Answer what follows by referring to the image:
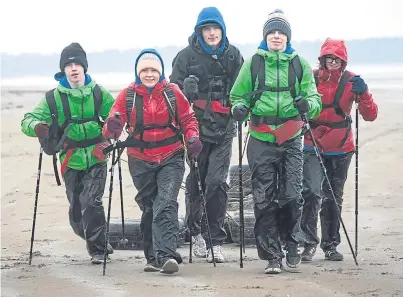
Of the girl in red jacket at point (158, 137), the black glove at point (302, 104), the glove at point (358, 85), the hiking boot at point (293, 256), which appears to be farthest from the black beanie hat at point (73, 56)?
the hiking boot at point (293, 256)

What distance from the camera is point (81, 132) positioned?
11305 millimetres

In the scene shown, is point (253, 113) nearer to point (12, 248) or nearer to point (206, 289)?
point (206, 289)

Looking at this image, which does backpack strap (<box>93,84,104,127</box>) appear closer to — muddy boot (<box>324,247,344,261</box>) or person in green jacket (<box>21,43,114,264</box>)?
person in green jacket (<box>21,43,114,264</box>)

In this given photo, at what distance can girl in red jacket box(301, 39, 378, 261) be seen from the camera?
1116 cm

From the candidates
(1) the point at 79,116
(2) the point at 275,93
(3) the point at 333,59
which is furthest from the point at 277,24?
(1) the point at 79,116

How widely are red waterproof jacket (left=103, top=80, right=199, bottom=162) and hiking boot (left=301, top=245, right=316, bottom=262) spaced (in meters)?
1.83

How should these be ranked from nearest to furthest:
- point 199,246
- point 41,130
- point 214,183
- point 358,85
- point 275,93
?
point 275,93
point 358,85
point 41,130
point 214,183
point 199,246

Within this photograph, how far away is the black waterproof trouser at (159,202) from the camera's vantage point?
34.2 feet

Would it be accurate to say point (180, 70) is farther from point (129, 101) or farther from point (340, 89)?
point (340, 89)

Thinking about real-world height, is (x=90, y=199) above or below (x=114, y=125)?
below

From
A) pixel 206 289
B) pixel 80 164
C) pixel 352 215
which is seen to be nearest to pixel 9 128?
pixel 352 215

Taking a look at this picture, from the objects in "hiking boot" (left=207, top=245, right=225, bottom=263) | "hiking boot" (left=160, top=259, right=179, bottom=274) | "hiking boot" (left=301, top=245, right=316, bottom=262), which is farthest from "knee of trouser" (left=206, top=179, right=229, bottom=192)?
"hiking boot" (left=160, top=259, right=179, bottom=274)

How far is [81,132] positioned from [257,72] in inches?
80.6

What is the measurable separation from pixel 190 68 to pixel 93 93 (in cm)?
101
